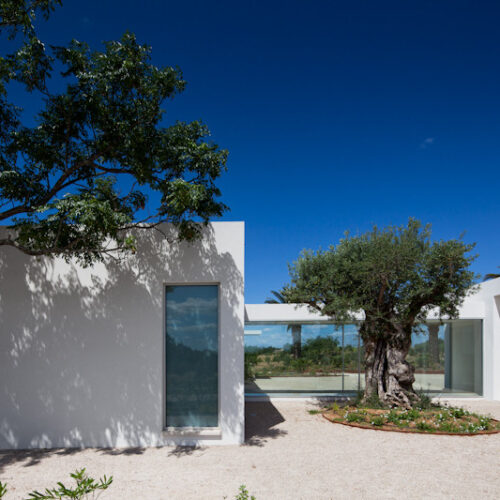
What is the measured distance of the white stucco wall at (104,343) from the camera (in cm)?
718

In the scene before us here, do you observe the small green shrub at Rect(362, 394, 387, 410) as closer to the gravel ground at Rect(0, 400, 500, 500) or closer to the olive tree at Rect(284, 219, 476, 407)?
the olive tree at Rect(284, 219, 476, 407)

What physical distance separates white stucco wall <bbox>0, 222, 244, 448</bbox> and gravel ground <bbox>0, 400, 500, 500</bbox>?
43 centimetres

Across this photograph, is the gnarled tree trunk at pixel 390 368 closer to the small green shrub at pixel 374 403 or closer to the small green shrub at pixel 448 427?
the small green shrub at pixel 374 403

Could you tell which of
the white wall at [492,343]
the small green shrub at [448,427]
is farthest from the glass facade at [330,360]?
the small green shrub at [448,427]

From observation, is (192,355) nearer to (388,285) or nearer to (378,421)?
(378,421)

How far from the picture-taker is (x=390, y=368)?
1008cm

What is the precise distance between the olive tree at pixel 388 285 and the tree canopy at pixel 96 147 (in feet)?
13.3

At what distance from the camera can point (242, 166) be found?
1742 cm

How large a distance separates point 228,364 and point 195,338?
80 cm

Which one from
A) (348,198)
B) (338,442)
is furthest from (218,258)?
(348,198)

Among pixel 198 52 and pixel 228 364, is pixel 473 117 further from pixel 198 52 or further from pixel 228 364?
pixel 228 364

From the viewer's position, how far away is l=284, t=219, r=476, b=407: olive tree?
909 centimetres

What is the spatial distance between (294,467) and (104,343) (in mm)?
3935

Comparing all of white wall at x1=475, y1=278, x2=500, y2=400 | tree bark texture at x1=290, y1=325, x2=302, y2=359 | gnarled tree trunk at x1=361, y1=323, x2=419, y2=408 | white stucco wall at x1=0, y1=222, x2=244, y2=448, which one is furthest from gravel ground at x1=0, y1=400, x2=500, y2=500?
white wall at x1=475, y1=278, x2=500, y2=400
